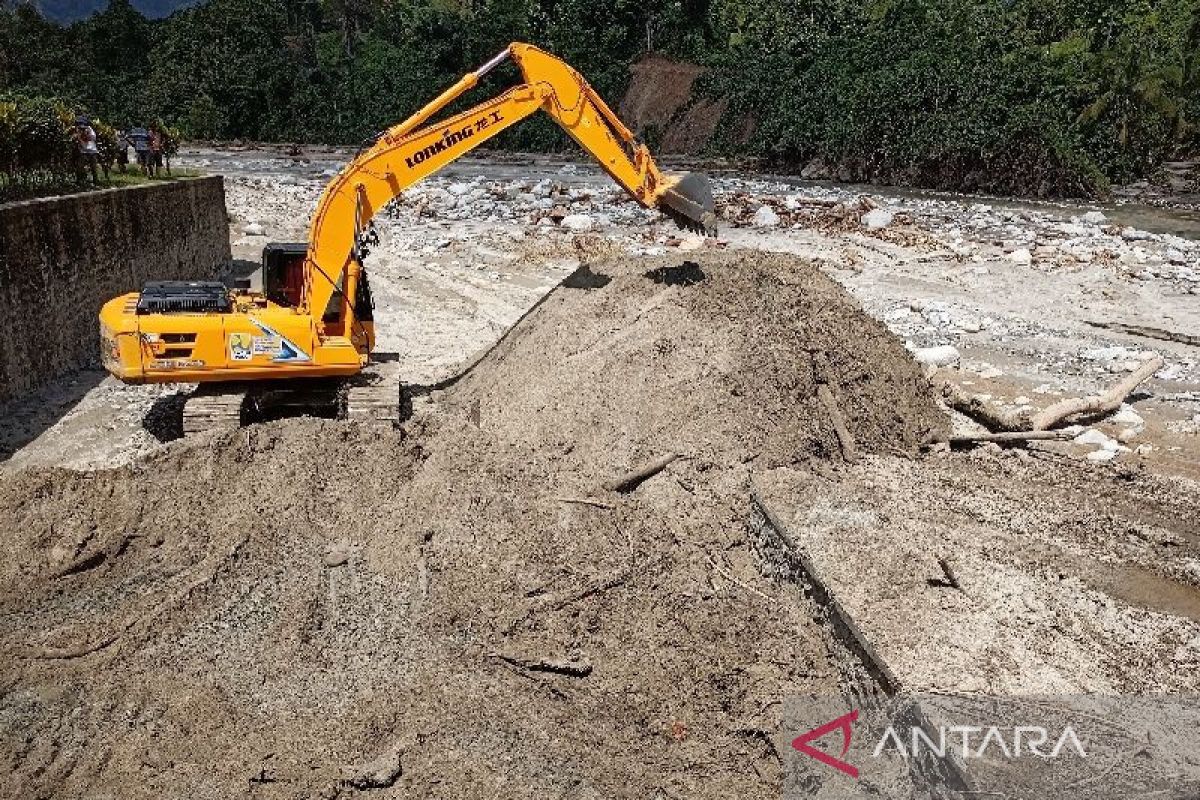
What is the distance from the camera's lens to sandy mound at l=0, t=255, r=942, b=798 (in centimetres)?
469

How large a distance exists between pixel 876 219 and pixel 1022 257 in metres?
4.32

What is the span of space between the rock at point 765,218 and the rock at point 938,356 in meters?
9.84

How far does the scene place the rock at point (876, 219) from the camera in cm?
2103

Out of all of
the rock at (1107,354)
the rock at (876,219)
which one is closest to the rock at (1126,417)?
the rock at (1107,354)

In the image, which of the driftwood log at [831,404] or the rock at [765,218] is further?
the rock at [765,218]

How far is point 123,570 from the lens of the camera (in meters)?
6.58

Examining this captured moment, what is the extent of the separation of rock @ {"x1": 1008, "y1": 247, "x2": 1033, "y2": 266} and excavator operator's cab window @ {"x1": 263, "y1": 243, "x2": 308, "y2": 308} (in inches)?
536

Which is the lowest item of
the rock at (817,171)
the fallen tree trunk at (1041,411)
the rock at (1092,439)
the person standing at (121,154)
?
the rock at (817,171)

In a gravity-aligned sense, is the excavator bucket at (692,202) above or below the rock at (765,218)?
above

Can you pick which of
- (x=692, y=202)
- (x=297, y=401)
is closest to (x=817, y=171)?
(x=692, y=202)

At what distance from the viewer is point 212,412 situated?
842 cm

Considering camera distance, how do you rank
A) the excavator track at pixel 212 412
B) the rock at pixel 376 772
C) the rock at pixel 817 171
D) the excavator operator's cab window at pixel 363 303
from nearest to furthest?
1. the rock at pixel 376 772
2. the excavator track at pixel 212 412
3. the excavator operator's cab window at pixel 363 303
4. the rock at pixel 817 171

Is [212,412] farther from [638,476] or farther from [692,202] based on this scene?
[692,202]

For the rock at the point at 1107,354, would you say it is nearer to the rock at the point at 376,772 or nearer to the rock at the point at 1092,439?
the rock at the point at 1092,439
